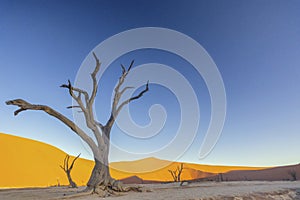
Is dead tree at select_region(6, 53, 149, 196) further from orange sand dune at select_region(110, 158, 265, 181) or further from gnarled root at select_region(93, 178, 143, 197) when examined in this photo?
orange sand dune at select_region(110, 158, 265, 181)

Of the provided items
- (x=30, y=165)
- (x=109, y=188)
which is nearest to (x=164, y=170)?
(x=30, y=165)

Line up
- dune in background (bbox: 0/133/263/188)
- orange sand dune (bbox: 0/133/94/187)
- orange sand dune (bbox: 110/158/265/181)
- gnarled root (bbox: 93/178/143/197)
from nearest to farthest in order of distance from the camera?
1. gnarled root (bbox: 93/178/143/197)
2. orange sand dune (bbox: 0/133/94/187)
3. dune in background (bbox: 0/133/263/188)
4. orange sand dune (bbox: 110/158/265/181)

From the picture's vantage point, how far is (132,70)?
17.3 metres

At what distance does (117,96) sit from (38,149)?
190 feet

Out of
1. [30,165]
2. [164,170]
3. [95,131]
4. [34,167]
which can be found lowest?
[95,131]

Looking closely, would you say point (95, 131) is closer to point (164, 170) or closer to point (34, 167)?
point (34, 167)

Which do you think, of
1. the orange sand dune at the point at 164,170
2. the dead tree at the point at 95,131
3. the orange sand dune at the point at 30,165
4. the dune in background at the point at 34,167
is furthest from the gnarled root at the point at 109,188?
the orange sand dune at the point at 164,170

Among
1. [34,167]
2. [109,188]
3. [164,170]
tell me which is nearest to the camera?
[109,188]

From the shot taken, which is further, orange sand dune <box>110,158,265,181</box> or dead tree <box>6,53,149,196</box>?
orange sand dune <box>110,158,265,181</box>

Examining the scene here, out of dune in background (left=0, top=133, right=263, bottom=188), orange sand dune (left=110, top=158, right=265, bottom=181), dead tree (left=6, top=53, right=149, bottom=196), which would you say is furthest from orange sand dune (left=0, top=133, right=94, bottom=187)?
dead tree (left=6, top=53, right=149, bottom=196)

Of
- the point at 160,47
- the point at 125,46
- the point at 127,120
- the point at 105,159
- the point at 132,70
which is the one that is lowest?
the point at 105,159

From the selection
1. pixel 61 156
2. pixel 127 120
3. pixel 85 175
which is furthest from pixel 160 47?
pixel 61 156

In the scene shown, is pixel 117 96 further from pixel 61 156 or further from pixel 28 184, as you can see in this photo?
pixel 61 156

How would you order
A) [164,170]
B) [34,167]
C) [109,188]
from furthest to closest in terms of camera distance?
1. [164,170]
2. [34,167]
3. [109,188]
